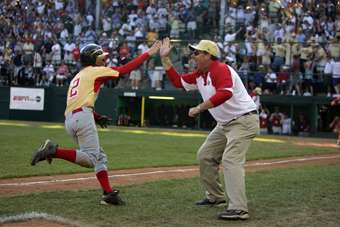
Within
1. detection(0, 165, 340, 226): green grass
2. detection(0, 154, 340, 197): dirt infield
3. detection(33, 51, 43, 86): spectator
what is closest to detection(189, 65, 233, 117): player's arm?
detection(0, 165, 340, 226): green grass

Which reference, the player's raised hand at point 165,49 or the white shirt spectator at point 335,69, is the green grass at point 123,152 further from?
the white shirt spectator at point 335,69

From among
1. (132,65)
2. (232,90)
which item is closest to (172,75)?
(132,65)

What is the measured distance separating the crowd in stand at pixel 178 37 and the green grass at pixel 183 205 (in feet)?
48.4

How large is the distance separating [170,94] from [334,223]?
64.4 ft

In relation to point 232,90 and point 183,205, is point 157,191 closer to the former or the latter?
point 183,205

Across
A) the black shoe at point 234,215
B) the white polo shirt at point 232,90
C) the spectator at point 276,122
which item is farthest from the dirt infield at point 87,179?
the spectator at point 276,122

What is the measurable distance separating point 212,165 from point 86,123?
5.35ft

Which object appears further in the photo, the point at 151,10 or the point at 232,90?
the point at 151,10

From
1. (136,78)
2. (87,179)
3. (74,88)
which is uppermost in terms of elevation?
(136,78)

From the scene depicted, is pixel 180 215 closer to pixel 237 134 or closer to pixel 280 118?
pixel 237 134

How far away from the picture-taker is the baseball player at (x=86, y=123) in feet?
22.6

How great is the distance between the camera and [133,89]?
26531 mm

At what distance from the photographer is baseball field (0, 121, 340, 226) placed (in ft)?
20.6

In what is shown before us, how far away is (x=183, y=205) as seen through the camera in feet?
23.5
